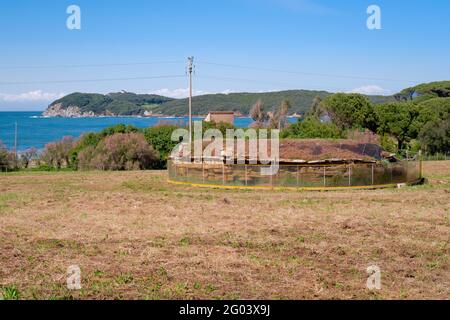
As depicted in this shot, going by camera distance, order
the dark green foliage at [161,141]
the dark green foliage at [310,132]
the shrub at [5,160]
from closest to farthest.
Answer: the shrub at [5,160]
the dark green foliage at [310,132]
the dark green foliage at [161,141]

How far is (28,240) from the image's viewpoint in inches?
552

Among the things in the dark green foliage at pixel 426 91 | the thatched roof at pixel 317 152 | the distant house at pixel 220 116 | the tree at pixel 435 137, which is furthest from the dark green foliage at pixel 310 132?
the dark green foliage at pixel 426 91

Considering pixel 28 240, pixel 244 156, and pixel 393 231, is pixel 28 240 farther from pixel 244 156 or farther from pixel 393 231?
pixel 244 156

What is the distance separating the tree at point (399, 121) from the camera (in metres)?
68.5

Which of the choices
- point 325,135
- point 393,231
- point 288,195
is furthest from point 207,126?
point 393,231

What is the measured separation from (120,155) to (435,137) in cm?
3935

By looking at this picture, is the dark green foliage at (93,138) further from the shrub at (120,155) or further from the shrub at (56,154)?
the shrub at (56,154)

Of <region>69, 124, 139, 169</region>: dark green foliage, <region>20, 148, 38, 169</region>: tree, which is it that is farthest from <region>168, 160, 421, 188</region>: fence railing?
<region>20, 148, 38, 169</region>: tree

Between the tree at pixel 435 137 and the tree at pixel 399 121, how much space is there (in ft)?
13.2

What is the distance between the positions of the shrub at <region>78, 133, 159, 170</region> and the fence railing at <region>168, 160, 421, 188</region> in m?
26.4

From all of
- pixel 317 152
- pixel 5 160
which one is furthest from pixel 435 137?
pixel 5 160

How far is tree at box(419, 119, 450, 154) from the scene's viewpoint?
6244cm
